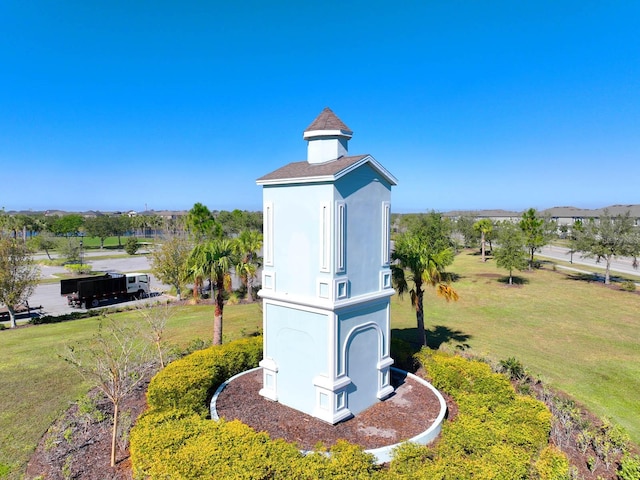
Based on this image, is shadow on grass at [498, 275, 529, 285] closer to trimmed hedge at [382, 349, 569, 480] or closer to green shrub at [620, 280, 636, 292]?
green shrub at [620, 280, 636, 292]

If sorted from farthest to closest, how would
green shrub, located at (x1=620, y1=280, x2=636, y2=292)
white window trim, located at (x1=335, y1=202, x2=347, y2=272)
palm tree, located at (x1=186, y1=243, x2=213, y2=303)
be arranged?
green shrub, located at (x1=620, y1=280, x2=636, y2=292), palm tree, located at (x1=186, y1=243, x2=213, y2=303), white window trim, located at (x1=335, y1=202, x2=347, y2=272)

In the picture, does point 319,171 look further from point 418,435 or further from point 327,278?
point 418,435

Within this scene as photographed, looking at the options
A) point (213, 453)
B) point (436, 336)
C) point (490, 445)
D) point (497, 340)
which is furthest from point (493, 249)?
point (213, 453)

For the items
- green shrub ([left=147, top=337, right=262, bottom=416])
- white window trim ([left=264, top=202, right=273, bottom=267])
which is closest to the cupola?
white window trim ([left=264, top=202, right=273, bottom=267])

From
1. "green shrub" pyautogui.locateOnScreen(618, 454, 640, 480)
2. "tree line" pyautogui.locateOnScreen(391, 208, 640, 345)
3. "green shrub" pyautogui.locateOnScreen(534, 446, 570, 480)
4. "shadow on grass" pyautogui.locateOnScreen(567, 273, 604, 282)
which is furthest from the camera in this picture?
"shadow on grass" pyautogui.locateOnScreen(567, 273, 604, 282)

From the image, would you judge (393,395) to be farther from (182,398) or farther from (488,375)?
(182,398)

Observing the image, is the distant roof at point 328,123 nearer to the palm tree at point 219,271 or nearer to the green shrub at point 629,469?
the palm tree at point 219,271

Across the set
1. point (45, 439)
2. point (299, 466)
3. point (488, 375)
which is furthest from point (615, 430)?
point (45, 439)
